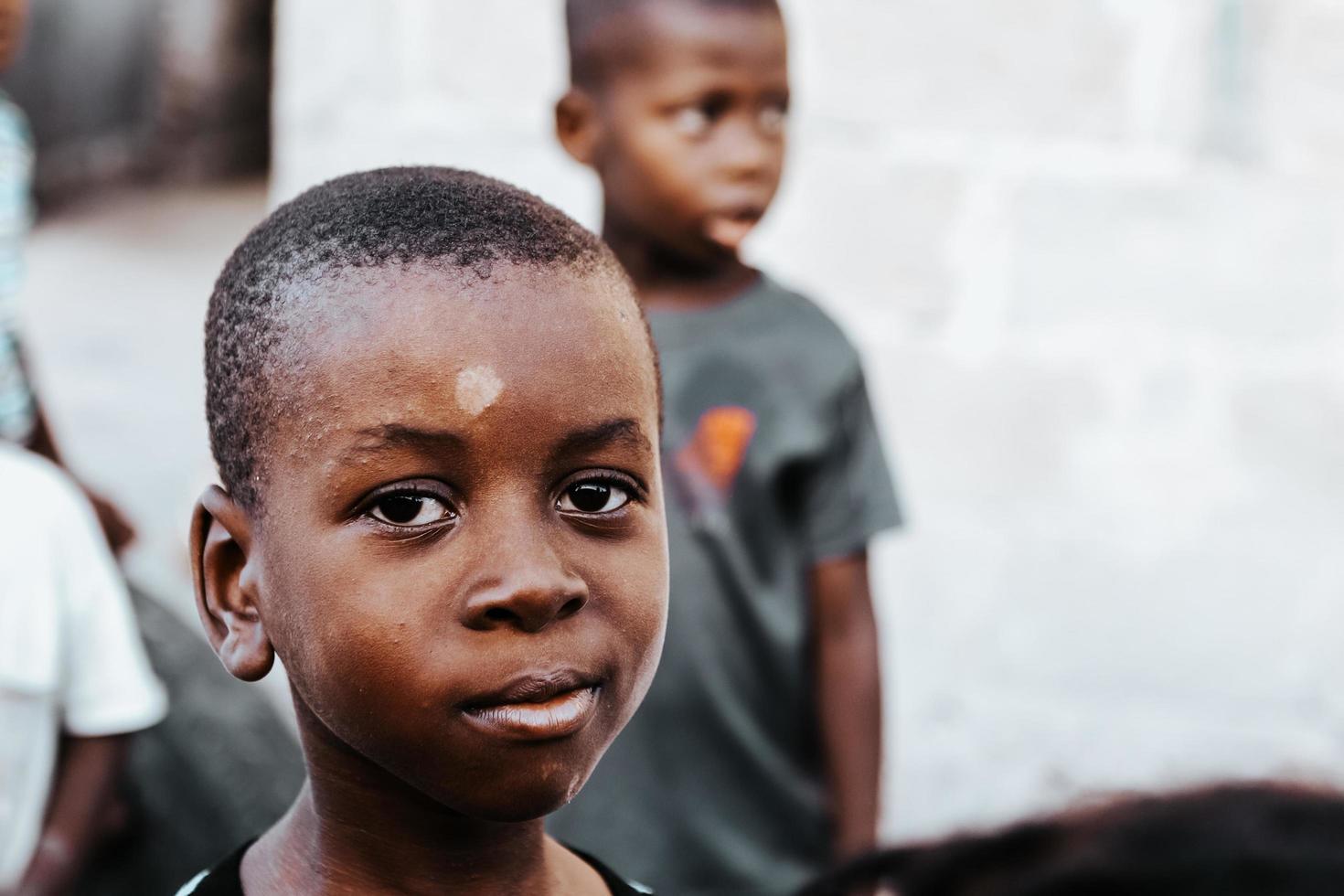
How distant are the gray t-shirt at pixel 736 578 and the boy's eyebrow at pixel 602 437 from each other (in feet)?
3.35

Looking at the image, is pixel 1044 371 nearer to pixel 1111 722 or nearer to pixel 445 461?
pixel 1111 722

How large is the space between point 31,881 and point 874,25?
2406 mm

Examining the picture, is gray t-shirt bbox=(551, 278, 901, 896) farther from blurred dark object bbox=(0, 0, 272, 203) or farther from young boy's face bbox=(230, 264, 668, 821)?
blurred dark object bbox=(0, 0, 272, 203)

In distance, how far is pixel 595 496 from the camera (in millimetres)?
1162

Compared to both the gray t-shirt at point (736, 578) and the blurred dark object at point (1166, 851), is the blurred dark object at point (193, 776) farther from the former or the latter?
the blurred dark object at point (1166, 851)

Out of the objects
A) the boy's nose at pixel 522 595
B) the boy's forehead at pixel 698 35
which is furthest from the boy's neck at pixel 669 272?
the boy's nose at pixel 522 595

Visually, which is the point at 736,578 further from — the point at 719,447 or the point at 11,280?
the point at 11,280

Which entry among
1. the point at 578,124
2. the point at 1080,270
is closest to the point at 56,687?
the point at 578,124

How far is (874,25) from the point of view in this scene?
11.3ft

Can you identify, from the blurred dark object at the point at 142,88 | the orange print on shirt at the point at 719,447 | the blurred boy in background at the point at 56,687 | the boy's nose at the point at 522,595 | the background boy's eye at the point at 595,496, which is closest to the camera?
the boy's nose at the point at 522,595

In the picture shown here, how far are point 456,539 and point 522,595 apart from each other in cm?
7

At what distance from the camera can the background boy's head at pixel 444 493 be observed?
1.06 metres

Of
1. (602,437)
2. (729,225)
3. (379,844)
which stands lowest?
(379,844)

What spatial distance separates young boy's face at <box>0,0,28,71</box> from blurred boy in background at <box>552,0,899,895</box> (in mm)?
1353
